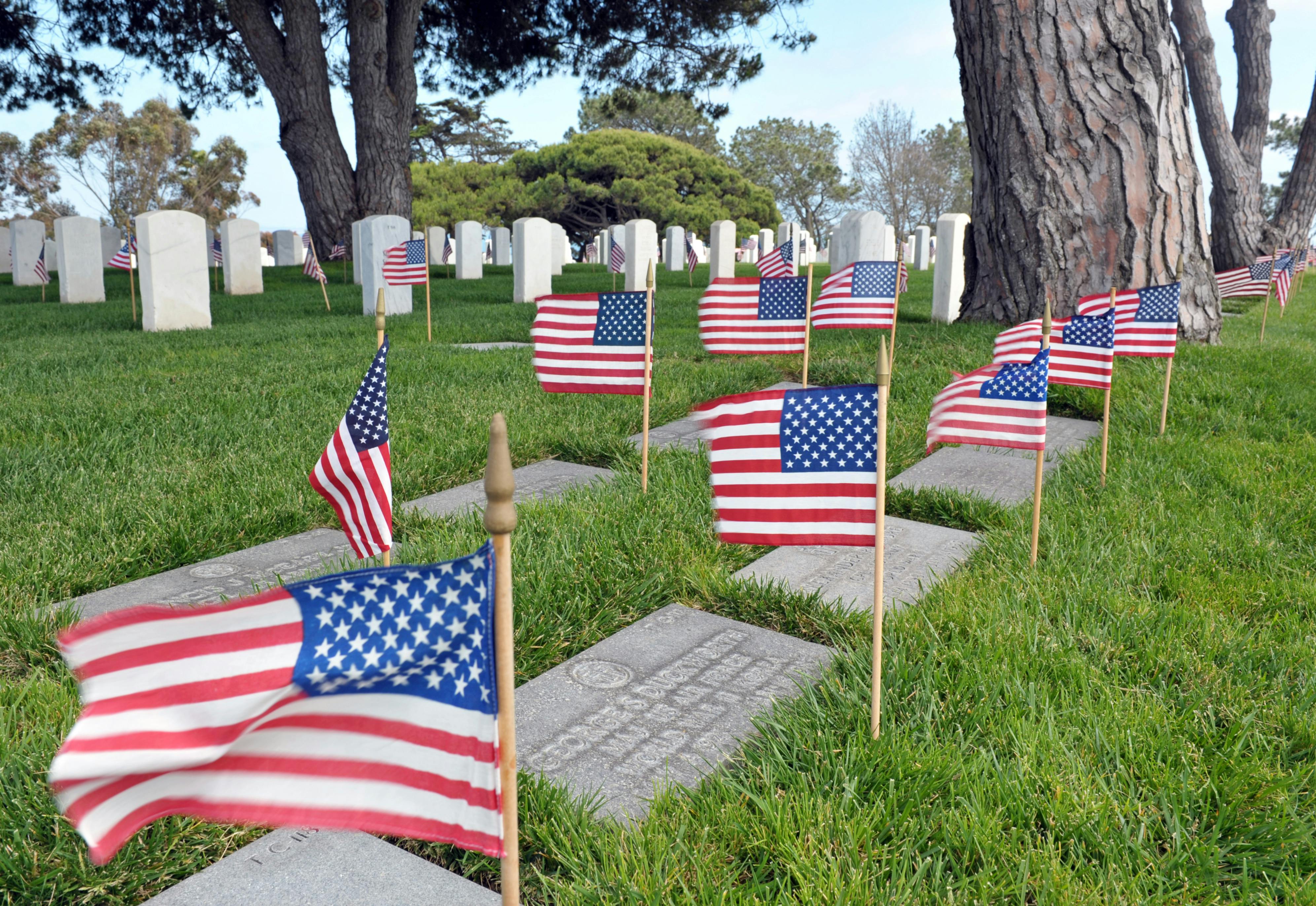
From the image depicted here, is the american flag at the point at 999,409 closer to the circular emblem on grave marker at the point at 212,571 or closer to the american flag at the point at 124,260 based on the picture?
the circular emblem on grave marker at the point at 212,571

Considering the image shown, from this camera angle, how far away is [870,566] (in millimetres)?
3549

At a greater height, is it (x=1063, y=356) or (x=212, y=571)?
(x=1063, y=356)

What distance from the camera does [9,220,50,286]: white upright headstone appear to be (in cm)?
1798

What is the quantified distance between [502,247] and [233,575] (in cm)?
2256

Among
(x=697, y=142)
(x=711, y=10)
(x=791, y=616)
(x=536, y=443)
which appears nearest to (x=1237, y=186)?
(x=711, y=10)

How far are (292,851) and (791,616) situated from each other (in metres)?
1.70

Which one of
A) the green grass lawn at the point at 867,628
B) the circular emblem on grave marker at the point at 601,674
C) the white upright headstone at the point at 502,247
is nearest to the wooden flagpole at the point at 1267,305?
the green grass lawn at the point at 867,628

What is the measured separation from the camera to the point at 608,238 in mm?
24859

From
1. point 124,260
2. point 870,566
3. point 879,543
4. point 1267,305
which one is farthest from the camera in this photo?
point 124,260

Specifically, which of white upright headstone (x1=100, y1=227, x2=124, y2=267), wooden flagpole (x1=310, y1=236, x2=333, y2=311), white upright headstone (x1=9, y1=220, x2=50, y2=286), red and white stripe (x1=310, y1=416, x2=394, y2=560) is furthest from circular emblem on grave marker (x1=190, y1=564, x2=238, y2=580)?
white upright headstone (x1=100, y1=227, x2=124, y2=267)

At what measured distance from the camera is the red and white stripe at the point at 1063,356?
3727 mm

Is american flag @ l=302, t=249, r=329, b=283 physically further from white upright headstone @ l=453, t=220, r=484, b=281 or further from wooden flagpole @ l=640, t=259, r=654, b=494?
wooden flagpole @ l=640, t=259, r=654, b=494

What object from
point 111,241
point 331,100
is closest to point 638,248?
point 331,100

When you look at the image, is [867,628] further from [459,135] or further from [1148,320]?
[459,135]
